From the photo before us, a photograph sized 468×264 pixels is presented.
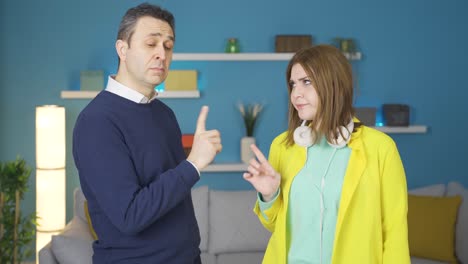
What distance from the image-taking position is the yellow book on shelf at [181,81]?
15.9 feet

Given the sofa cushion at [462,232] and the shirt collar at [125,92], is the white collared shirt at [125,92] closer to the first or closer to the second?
the shirt collar at [125,92]

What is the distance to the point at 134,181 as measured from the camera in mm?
1687

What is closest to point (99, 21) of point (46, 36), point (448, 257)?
point (46, 36)

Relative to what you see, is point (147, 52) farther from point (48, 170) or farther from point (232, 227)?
point (48, 170)

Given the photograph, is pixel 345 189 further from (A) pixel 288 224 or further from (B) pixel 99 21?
(B) pixel 99 21

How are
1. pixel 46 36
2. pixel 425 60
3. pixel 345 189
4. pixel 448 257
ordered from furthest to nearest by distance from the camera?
pixel 425 60 → pixel 46 36 → pixel 448 257 → pixel 345 189

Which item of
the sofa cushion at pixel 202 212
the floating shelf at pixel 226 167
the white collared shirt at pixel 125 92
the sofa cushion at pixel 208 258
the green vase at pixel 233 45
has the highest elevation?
the green vase at pixel 233 45

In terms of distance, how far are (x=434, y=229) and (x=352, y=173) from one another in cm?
249

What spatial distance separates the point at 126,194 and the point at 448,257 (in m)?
3.00

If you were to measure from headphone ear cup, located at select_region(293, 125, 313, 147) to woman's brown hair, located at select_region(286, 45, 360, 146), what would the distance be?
0.02m

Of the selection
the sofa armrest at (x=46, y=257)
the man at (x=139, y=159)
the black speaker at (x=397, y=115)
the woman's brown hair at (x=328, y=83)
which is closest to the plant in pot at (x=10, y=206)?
the sofa armrest at (x=46, y=257)

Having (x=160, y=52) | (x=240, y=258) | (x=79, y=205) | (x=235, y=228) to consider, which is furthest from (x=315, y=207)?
(x=79, y=205)

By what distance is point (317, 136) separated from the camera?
1923mm

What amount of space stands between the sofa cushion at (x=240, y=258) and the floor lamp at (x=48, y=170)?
1.36m
